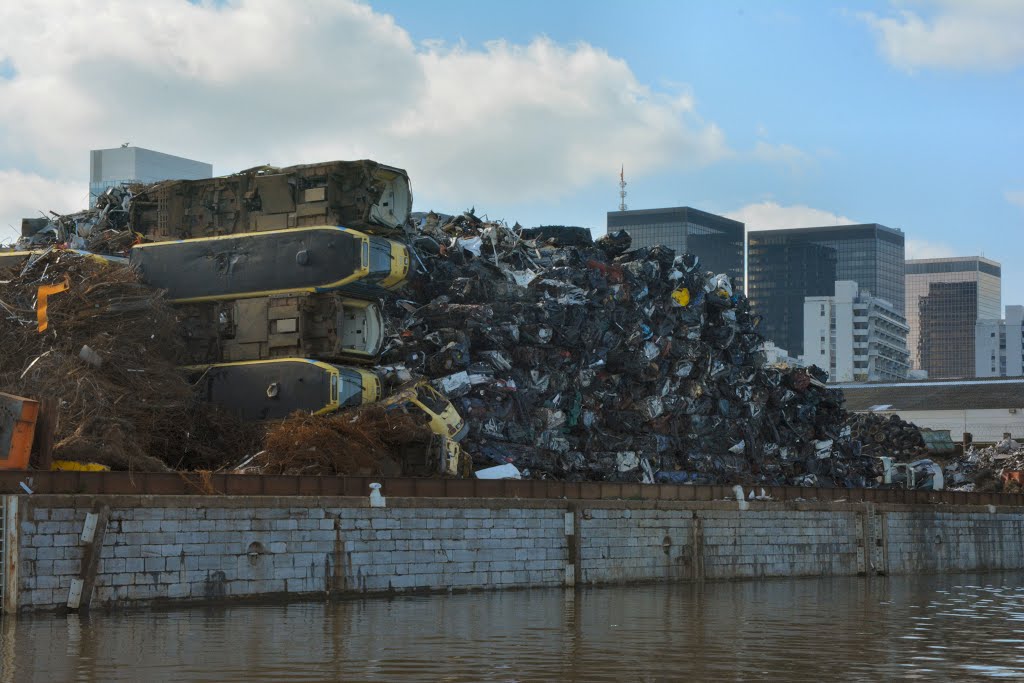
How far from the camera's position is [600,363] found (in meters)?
36.5

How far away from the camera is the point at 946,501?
3875 centimetres

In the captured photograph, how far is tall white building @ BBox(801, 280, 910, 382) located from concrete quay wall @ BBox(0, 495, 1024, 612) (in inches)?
5258

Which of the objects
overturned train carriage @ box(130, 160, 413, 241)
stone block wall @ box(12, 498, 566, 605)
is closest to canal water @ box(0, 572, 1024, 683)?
stone block wall @ box(12, 498, 566, 605)

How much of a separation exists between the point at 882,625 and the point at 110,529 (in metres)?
11.1

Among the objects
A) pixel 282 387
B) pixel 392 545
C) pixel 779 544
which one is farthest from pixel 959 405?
pixel 392 545

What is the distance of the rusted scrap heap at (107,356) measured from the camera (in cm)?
2681

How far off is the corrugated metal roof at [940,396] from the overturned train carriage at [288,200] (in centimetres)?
4628

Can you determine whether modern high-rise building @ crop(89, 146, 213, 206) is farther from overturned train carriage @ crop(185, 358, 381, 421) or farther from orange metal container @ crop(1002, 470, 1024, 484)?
overturned train carriage @ crop(185, 358, 381, 421)

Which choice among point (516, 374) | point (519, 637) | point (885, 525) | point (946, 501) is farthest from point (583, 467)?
point (519, 637)

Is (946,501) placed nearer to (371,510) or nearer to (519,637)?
(371,510)

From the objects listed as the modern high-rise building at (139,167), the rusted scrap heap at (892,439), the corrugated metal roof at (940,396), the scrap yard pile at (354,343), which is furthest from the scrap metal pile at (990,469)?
the modern high-rise building at (139,167)

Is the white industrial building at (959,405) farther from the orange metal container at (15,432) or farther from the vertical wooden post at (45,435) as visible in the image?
the orange metal container at (15,432)

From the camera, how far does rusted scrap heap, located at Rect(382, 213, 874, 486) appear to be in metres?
33.4

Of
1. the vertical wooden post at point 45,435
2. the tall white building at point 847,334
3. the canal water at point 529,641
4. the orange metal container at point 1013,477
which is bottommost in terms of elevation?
the canal water at point 529,641
